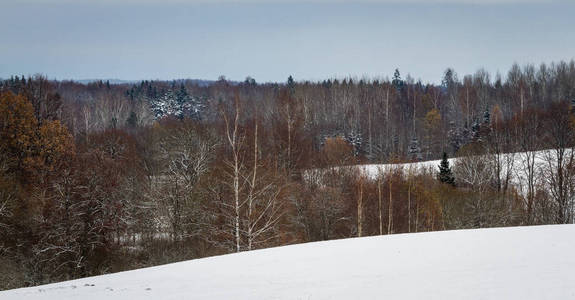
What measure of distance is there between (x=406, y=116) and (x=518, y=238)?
83.5 m

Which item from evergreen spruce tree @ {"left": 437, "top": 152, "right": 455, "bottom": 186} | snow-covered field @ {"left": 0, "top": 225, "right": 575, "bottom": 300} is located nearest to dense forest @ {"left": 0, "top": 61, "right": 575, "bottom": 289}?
evergreen spruce tree @ {"left": 437, "top": 152, "right": 455, "bottom": 186}

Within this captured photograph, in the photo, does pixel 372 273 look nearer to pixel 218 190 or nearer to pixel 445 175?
pixel 218 190

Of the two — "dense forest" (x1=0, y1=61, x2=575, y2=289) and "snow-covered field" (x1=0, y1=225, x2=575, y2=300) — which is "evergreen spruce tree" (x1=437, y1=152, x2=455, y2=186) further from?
"snow-covered field" (x1=0, y1=225, x2=575, y2=300)

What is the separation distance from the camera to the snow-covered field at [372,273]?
32.3ft

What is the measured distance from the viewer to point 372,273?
→ 11.8 metres

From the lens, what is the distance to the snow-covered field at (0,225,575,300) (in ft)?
32.3

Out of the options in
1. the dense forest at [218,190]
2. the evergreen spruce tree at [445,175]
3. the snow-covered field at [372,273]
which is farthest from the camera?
the evergreen spruce tree at [445,175]

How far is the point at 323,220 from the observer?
110ft

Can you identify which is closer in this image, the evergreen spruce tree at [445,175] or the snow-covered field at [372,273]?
the snow-covered field at [372,273]

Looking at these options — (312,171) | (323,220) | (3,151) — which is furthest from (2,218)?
(312,171)

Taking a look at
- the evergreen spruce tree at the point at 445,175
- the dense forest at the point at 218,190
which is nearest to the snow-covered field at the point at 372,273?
the dense forest at the point at 218,190

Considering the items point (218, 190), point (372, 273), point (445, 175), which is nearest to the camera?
point (372, 273)

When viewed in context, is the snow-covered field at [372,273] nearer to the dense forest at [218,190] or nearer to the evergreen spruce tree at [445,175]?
the dense forest at [218,190]

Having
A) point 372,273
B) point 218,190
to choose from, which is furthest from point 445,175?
point 372,273
